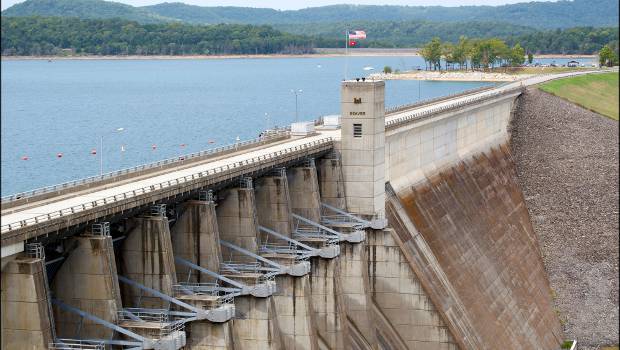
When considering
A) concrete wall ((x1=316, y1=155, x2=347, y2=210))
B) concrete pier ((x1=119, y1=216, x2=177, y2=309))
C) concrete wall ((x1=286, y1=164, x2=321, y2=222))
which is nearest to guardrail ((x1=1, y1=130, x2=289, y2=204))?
concrete pier ((x1=119, y1=216, x2=177, y2=309))

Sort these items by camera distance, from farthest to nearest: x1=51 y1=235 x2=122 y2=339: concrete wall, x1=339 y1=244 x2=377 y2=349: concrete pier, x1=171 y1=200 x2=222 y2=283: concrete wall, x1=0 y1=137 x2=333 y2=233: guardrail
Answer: x1=339 y1=244 x2=377 y2=349: concrete pier
x1=171 y1=200 x2=222 y2=283: concrete wall
x1=51 y1=235 x2=122 y2=339: concrete wall
x1=0 y1=137 x2=333 y2=233: guardrail

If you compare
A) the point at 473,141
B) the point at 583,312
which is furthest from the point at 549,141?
the point at 583,312

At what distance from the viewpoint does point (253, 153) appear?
2264 inches

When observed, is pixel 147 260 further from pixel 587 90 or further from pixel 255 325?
pixel 587 90

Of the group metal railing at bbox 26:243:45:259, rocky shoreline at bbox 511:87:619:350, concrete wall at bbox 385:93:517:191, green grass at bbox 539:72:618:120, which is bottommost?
rocky shoreline at bbox 511:87:619:350

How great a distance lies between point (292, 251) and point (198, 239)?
693 cm

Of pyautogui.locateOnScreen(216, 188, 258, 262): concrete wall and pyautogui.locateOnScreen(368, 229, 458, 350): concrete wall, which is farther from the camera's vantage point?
pyautogui.locateOnScreen(368, 229, 458, 350): concrete wall

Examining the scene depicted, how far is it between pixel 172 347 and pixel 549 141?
Answer: 7935cm

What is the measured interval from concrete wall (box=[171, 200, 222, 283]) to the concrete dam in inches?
2.6

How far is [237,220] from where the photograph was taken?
47.6 m

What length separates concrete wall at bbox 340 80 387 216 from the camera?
5934 cm

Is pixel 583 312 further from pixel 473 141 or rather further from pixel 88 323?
pixel 88 323

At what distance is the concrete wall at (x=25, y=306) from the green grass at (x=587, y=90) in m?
92.3

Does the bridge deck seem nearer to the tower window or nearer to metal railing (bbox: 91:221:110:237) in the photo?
metal railing (bbox: 91:221:110:237)
